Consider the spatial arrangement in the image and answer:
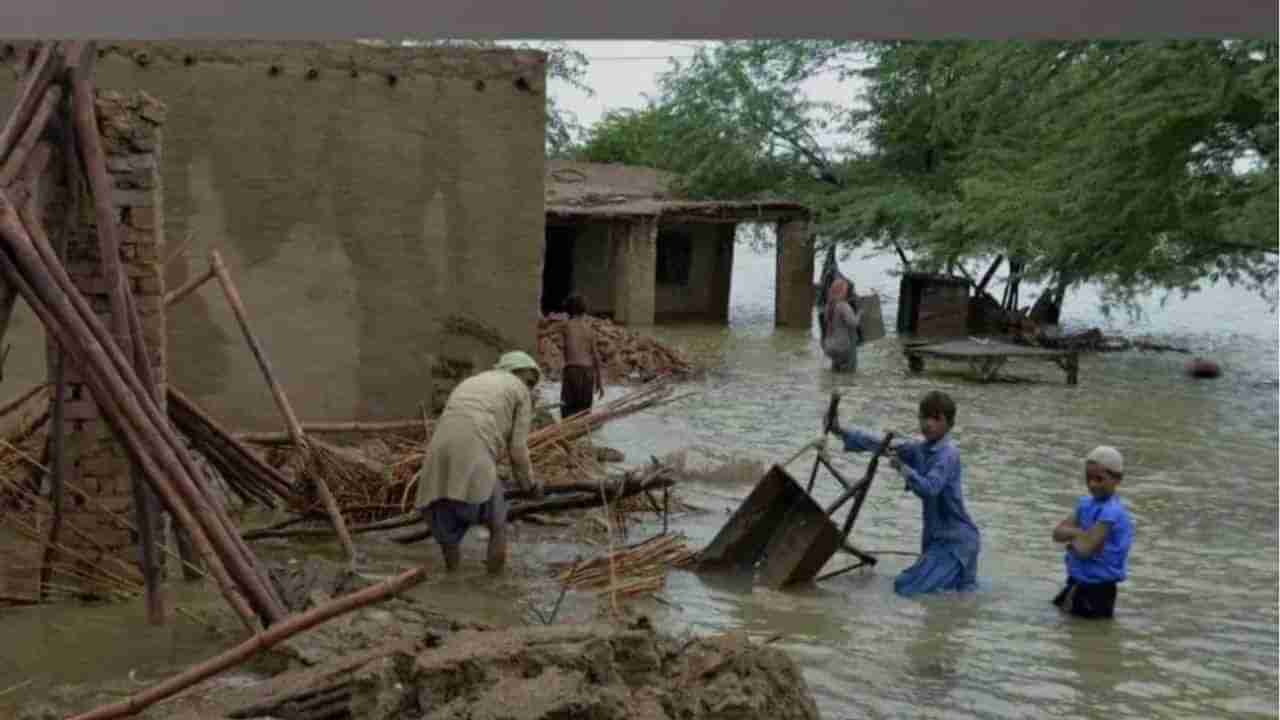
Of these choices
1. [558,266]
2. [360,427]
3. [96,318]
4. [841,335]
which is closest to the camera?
[96,318]

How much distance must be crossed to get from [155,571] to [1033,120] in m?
16.5

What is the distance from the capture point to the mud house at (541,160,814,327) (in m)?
27.4

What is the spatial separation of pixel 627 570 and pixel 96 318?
2988 millimetres

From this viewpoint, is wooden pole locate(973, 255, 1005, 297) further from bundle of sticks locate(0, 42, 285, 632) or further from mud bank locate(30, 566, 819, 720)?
mud bank locate(30, 566, 819, 720)

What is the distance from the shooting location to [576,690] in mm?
4844

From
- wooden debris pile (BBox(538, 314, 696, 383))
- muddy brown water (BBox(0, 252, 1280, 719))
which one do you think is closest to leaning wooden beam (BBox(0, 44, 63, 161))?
muddy brown water (BBox(0, 252, 1280, 719))

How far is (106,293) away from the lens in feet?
23.7

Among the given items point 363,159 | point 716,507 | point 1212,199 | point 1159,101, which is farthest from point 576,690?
point 1212,199

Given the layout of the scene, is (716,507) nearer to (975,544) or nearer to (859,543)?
(859,543)

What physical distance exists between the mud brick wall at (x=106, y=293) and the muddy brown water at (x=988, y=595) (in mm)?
363

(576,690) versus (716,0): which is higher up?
(716,0)

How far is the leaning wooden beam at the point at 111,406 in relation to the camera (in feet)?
20.1

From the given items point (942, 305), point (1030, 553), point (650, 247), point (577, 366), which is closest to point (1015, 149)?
point (942, 305)

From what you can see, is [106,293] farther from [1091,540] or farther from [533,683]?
[1091,540]
